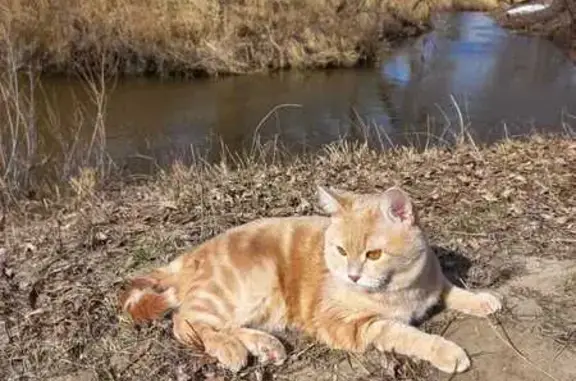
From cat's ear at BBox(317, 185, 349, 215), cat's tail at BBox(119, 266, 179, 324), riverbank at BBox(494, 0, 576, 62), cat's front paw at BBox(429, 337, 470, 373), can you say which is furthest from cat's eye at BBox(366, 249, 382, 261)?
riverbank at BBox(494, 0, 576, 62)

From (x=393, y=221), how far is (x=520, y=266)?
1125mm

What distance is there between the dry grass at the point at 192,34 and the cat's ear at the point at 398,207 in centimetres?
1169

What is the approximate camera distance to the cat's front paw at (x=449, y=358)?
3.02 m

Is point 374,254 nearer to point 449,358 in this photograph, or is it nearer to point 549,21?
point 449,358

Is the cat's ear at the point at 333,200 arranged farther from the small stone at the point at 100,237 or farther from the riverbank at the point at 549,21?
the riverbank at the point at 549,21

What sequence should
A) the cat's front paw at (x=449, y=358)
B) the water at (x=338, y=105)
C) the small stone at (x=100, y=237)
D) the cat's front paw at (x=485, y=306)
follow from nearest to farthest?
the cat's front paw at (x=449, y=358)
the cat's front paw at (x=485, y=306)
the small stone at (x=100, y=237)
the water at (x=338, y=105)

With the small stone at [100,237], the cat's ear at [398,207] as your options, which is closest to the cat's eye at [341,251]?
A: the cat's ear at [398,207]

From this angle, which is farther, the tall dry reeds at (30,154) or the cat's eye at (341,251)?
the tall dry reeds at (30,154)

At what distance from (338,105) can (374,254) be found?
1059cm

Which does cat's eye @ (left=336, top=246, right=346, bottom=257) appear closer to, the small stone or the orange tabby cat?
the orange tabby cat

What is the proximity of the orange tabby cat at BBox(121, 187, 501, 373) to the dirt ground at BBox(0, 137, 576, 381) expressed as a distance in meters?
0.08

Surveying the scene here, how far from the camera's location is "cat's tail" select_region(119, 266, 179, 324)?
137 inches

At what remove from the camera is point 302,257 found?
3.47 metres

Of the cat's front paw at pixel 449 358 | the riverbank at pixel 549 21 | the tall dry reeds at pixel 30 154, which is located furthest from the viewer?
the riverbank at pixel 549 21
